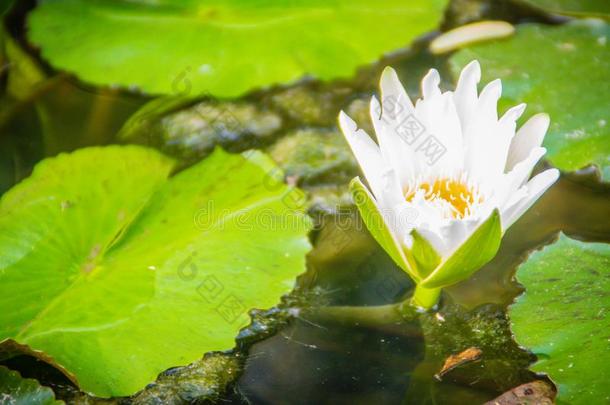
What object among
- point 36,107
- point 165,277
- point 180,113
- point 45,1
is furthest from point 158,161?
point 45,1

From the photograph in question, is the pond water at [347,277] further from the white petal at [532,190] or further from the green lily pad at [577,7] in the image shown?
the green lily pad at [577,7]

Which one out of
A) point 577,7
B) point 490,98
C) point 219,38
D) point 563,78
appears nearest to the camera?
point 490,98

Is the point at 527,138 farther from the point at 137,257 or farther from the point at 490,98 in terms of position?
the point at 137,257

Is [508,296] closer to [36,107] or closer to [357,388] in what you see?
[357,388]

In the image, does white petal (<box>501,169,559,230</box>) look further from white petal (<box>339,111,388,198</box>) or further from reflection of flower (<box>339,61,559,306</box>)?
white petal (<box>339,111,388,198</box>)

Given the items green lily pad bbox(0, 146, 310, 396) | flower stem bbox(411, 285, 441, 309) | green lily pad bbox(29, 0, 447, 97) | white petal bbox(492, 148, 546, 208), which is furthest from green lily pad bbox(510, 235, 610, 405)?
green lily pad bbox(29, 0, 447, 97)

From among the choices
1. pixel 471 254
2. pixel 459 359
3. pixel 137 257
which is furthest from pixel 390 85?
pixel 137 257
